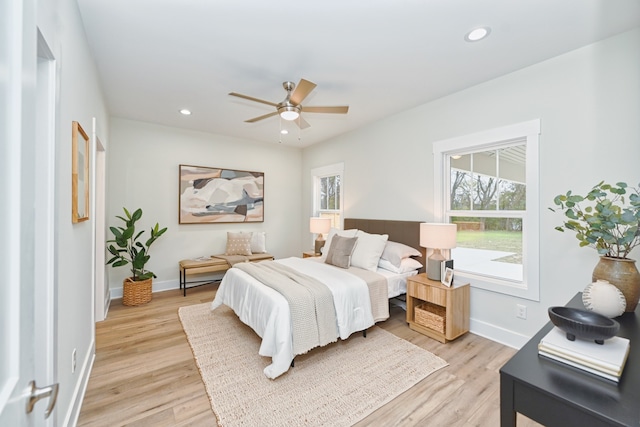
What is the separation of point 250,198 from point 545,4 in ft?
15.1

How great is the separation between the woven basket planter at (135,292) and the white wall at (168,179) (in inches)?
17.6

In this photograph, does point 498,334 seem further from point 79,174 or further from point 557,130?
point 79,174

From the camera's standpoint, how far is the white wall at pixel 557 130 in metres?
2.12

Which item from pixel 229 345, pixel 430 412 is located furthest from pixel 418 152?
pixel 229 345

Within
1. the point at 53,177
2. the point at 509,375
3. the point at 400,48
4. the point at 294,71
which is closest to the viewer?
the point at 509,375

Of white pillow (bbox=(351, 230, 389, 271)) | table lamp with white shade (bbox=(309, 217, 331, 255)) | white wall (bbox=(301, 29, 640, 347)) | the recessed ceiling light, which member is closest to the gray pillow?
white pillow (bbox=(351, 230, 389, 271))

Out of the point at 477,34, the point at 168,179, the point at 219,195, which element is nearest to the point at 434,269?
the point at 477,34

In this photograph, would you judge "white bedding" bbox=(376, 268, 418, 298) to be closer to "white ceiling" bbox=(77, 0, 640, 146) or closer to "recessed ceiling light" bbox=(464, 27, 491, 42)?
"white ceiling" bbox=(77, 0, 640, 146)

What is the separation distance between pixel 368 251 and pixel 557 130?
2.15 metres

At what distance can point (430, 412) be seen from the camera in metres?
1.87

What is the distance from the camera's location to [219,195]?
495cm

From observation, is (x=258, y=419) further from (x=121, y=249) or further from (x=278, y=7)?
(x=121, y=249)

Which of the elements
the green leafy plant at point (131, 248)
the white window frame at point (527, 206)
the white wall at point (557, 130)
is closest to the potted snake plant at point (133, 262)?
the green leafy plant at point (131, 248)

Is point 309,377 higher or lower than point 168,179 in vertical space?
lower
